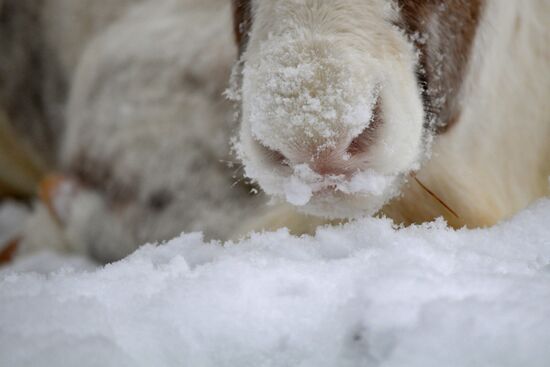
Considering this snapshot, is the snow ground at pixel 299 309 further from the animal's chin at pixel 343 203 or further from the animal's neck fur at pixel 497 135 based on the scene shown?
the animal's neck fur at pixel 497 135

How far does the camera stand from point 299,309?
0.68 m

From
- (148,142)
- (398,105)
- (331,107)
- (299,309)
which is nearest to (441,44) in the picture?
(398,105)

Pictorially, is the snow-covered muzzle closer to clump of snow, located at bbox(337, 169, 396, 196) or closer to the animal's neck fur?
clump of snow, located at bbox(337, 169, 396, 196)

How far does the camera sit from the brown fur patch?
3.18 ft

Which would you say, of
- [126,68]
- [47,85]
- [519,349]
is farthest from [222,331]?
[47,85]

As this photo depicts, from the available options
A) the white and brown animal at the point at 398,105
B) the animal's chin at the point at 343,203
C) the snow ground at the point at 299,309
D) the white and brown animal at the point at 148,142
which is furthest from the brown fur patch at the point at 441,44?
the white and brown animal at the point at 148,142

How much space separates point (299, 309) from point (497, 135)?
72 centimetres

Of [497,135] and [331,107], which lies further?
[497,135]

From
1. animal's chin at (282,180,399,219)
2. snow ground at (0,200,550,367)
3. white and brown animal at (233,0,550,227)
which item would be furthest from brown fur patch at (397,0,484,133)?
snow ground at (0,200,550,367)

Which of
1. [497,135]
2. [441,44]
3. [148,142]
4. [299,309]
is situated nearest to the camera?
[299,309]

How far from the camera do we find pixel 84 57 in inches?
86.1

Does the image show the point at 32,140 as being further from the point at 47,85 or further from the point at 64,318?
the point at 64,318

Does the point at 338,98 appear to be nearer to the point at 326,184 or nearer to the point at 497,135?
the point at 326,184

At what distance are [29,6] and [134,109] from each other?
0.82 m
